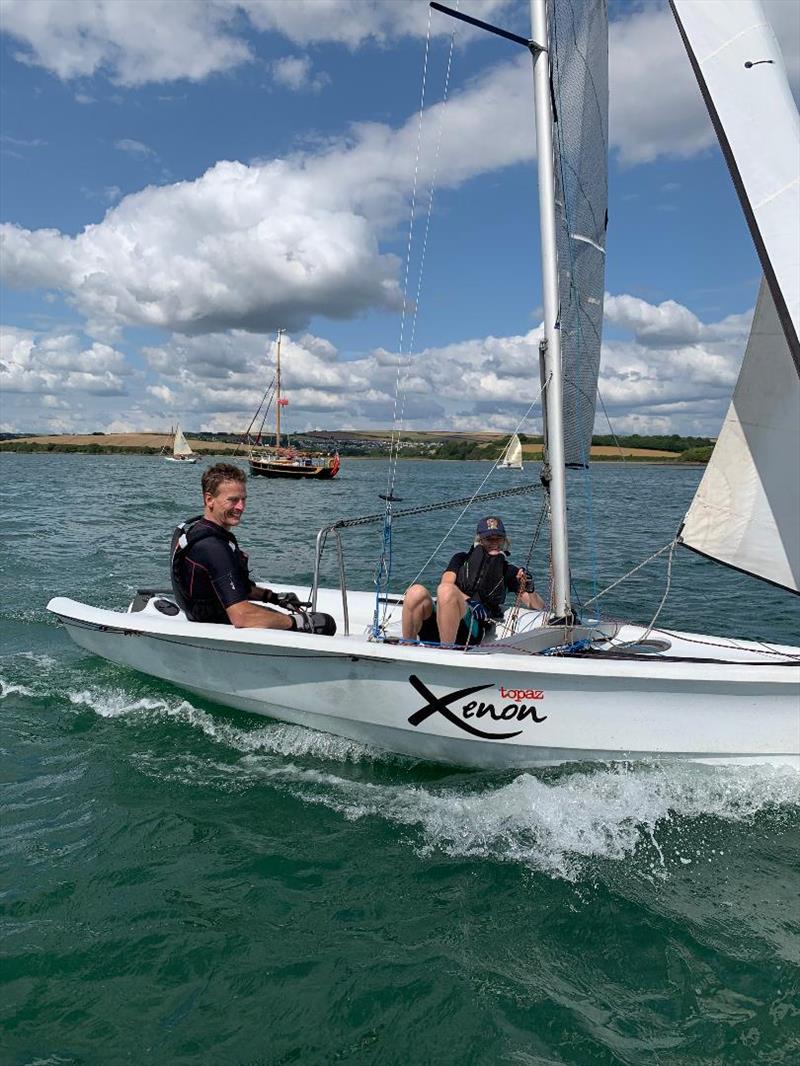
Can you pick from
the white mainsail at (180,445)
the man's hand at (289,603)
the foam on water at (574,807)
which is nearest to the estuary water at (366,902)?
the foam on water at (574,807)

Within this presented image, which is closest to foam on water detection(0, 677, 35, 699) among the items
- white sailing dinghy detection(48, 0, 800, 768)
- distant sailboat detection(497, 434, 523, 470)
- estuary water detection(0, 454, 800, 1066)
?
estuary water detection(0, 454, 800, 1066)

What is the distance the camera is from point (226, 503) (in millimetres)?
5418

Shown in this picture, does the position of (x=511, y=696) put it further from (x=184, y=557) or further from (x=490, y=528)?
(x=184, y=557)

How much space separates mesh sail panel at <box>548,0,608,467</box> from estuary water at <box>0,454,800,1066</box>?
285cm

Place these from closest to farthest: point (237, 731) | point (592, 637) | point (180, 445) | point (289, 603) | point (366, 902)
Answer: point (366, 902)
point (592, 637)
point (237, 731)
point (289, 603)
point (180, 445)

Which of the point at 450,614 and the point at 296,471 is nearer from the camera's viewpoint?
the point at 450,614

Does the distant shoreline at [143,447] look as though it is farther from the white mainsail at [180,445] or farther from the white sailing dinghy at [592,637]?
the white sailing dinghy at [592,637]

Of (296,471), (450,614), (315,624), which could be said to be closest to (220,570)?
(315,624)

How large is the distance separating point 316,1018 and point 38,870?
1790 millimetres

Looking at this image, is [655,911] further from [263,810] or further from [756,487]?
[756,487]

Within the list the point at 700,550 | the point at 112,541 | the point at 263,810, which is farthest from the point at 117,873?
the point at 112,541

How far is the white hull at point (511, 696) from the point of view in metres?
4.36

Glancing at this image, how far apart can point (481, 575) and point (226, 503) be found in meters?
1.97

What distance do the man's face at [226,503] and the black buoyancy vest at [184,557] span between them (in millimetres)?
69
